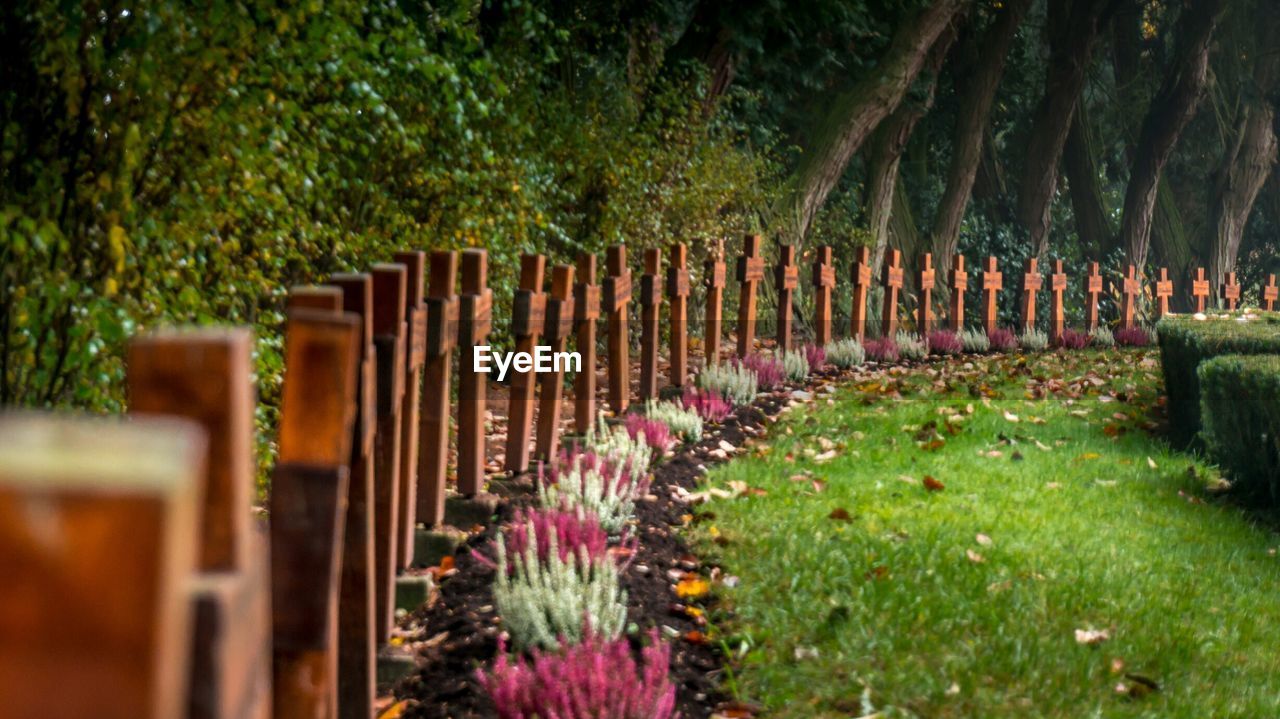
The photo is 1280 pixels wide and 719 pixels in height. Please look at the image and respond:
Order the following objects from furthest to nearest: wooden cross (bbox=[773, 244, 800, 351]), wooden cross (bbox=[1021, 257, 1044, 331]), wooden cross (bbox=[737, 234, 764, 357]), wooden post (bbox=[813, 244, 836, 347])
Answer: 1. wooden cross (bbox=[1021, 257, 1044, 331])
2. wooden post (bbox=[813, 244, 836, 347])
3. wooden cross (bbox=[773, 244, 800, 351])
4. wooden cross (bbox=[737, 234, 764, 357])

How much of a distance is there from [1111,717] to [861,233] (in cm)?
→ 1601

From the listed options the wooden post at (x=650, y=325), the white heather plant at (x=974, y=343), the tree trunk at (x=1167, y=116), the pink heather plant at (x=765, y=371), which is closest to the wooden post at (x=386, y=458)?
the wooden post at (x=650, y=325)

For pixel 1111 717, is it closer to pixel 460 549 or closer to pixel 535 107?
pixel 460 549

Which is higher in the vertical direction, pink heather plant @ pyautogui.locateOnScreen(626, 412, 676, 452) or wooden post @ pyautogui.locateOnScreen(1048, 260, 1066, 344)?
wooden post @ pyautogui.locateOnScreen(1048, 260, 1066, 344)

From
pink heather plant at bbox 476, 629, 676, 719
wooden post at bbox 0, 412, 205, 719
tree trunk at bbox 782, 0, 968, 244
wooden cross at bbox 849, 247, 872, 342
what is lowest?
pink heather plant at bbox 476, 629, 676, 719

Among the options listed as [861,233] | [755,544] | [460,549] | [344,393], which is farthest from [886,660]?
[861,233]

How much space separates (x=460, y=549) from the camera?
255 inches

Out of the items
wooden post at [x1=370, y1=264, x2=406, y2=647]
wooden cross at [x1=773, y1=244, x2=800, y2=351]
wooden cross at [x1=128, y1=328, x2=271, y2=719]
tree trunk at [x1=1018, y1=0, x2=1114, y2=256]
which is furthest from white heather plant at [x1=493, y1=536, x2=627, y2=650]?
tree trunk at [x1=1018, y1=0, x2=1114, y2=256]

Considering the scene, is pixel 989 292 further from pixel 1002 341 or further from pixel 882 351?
pixel 882 351

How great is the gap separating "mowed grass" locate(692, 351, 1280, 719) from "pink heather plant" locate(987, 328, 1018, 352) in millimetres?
7669

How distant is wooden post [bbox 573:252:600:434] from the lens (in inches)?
340

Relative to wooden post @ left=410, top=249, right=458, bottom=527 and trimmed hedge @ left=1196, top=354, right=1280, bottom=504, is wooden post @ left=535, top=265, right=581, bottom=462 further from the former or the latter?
trimmed hedge @ left=1196, top=354, right=1280, bottom=504

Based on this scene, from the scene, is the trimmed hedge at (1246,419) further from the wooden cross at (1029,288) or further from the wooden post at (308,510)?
A: the wooden cross at (1029,288)

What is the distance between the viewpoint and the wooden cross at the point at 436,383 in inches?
250
